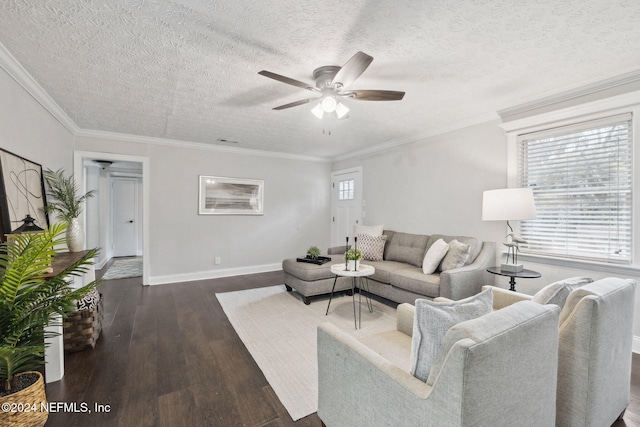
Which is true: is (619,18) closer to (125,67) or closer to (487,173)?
(487,173)

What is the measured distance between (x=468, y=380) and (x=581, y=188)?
292 centimetres

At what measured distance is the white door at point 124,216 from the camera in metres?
7.36

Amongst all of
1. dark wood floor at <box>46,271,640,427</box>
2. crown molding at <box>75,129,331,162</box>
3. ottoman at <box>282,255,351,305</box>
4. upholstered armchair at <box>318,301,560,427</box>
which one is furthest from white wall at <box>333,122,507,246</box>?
upholstered armchair at <box>318,301,560,427</box>

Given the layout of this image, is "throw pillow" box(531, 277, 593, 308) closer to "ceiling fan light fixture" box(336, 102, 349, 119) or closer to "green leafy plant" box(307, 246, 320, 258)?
"ceiling fan light fixture" box(336, 102, 349, 119)

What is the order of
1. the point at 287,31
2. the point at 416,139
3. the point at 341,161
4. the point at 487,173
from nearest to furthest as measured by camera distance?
the point at 287,31, the point at 487,173, the point at 416,139, the point at 341,161

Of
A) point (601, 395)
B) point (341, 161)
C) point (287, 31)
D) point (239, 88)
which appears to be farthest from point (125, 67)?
point (341, 161)

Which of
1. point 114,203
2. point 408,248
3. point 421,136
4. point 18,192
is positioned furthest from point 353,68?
point 114,203

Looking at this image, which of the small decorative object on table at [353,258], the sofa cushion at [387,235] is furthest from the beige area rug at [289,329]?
the sofa cushion at [387,235]

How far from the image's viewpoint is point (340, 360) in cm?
130

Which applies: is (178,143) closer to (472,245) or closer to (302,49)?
(302,49)

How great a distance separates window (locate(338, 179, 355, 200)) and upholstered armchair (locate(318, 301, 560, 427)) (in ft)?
14.9

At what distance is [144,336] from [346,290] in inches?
96.1

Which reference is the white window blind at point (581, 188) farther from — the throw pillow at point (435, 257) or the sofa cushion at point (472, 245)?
the throw pillow at point (435, 257)

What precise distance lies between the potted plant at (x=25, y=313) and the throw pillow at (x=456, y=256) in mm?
3196
